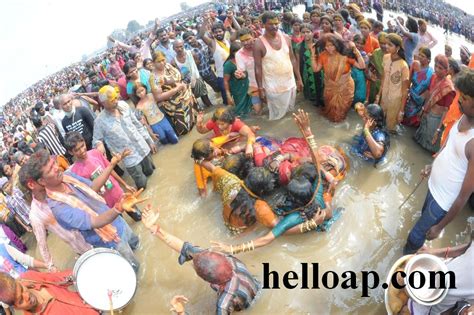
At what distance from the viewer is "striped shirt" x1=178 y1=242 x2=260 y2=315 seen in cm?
278

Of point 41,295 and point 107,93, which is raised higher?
point 107,93

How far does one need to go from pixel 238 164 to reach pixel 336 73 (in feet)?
6.86

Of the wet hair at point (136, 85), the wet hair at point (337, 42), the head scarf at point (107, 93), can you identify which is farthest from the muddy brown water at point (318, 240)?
the wet hair at point (136, 85)

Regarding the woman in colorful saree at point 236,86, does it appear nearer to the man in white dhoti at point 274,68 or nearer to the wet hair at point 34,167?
the man in white dhoti at point 274,68

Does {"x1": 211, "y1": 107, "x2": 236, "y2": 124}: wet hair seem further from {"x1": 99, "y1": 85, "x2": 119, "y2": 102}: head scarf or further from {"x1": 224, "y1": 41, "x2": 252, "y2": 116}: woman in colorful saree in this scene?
{"x1": 99, "y1": 85, "x2": 119, "y2": 102}: head scarf

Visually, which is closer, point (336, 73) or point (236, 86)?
point (336, 73)

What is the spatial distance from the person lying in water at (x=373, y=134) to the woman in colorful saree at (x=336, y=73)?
845 millimetres

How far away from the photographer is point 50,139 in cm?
545

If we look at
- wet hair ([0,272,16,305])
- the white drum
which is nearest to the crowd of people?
wet hair ([0,272,16,305])

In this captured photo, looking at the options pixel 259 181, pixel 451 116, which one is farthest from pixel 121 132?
pixel 451 116

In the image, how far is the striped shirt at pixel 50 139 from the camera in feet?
17.8

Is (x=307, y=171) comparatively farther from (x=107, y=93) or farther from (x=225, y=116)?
(x=107, y=93)

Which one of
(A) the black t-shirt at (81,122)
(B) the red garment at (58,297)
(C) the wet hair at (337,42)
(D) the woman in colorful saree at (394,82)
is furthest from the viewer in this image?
(A) the black t-shirt at (81,122)

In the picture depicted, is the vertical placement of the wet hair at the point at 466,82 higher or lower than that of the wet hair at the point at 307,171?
higher
